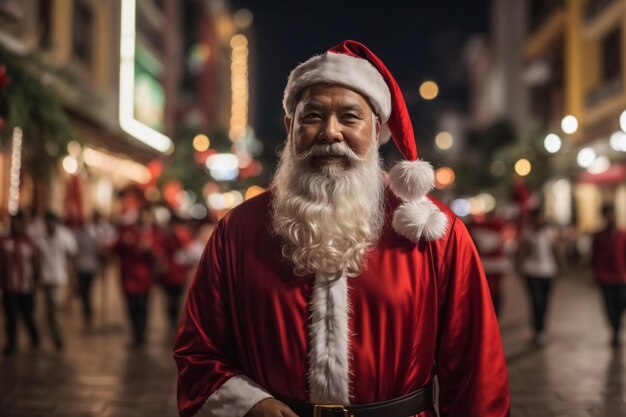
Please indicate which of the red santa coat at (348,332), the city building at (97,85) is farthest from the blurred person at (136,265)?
the red santa coat at (348,332)

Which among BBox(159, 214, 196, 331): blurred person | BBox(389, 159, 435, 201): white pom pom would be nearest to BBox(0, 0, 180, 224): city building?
BBox(159, 214, 196, 331): blurred person

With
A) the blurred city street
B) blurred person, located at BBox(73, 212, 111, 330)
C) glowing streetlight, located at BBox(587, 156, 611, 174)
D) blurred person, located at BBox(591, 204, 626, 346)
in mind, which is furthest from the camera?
glowing streetlight, located at BBox(587, 156, 611, 174)

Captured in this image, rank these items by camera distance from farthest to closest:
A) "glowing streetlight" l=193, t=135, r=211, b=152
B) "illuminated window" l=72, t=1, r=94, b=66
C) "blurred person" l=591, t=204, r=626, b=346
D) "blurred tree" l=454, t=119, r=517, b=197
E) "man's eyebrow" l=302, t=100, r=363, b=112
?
1. "blurred tree" l=454, t=119, r=517, b=197
2. "glowing streetlight" l=193, t=135, r=211, b=152
3. "illuminated window" l=72, t=1, r=94, b=66
4. "blurred person" l=591, t=204, r=626, b=346
5. "man's eyebrow" l=302, t=100, r=363, b=112

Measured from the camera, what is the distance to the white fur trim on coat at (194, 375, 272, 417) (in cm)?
242

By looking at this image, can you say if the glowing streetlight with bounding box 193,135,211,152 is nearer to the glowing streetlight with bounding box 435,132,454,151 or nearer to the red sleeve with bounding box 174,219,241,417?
the red sleeve with bounding box 174,219,241,417

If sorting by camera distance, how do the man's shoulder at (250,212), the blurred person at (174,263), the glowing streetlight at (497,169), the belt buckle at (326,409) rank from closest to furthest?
the belt buckle at (326,409) < the man's shoulder at (250,212) < the blurred person at (174,263) < the glowing streetlight at (497,169)

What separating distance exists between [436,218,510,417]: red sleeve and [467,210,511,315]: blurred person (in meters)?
7.90

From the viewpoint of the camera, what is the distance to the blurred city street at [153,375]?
244 inches

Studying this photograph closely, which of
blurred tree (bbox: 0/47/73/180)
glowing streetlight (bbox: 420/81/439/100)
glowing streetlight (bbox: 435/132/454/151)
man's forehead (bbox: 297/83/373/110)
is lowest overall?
man's forehead (bbox: 297/83/373/110)

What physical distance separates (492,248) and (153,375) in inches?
216

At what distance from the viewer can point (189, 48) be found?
48938mm

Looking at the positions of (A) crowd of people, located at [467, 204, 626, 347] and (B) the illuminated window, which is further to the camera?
(B) the illuminated window

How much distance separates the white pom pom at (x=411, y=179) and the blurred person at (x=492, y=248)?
785 cm

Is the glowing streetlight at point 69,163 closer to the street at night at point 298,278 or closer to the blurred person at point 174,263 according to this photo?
the street at night at point 298,278
